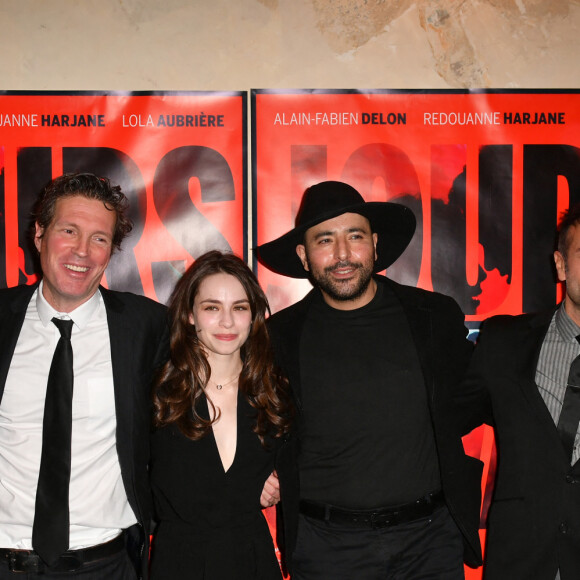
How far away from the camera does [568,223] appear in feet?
7.39

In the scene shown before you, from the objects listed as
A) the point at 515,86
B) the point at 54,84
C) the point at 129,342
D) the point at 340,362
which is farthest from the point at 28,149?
the point at 515,86

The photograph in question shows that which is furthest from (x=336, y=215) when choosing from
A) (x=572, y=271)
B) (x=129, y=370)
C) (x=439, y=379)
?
(x=129, y=370)

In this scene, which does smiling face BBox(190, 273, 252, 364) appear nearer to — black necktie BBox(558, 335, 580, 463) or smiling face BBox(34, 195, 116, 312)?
smiling face BBox(34, 195, 116, 312)

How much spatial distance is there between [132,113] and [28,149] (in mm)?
546

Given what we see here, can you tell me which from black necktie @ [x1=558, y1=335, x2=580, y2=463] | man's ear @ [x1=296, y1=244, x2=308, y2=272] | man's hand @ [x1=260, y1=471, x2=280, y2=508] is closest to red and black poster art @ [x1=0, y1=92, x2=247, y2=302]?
man's ear @ [x1=296, y1=244, x2=308, y2=272]

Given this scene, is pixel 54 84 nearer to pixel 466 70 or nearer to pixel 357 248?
pixel 357 248

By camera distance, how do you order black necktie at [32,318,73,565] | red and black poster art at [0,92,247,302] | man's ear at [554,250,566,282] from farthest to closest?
red and black poster art at [0,92,247,302], man's ear at [554,250,566,282], black necktie at [32,318,73,565]

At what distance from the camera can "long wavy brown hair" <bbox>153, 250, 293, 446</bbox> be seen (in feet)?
7.49

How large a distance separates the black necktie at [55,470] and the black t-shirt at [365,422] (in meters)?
0.91

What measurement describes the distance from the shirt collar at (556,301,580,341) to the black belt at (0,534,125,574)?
182 centimetres

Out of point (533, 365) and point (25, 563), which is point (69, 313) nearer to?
point (25, 563)

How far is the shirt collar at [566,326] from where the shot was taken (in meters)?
2.15

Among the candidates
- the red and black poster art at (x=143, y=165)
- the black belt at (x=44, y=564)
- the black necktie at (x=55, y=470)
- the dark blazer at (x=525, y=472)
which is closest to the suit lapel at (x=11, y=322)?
the black necktie at (x=55, y=470)

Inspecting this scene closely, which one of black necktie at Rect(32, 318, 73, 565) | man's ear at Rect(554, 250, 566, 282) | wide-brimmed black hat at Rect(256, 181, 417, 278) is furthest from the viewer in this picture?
wide-brimmed black hat at Rect(256, 181, 417, 278)
